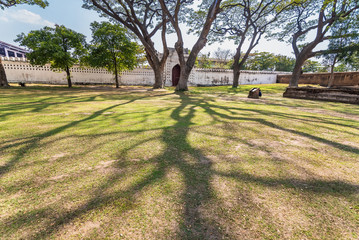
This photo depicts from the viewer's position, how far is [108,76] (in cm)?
1777

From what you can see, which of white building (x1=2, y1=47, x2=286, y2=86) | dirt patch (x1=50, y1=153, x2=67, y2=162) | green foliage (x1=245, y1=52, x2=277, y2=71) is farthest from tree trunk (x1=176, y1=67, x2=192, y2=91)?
green foliage (x1=245, y1=52, x2=277, y2=71)

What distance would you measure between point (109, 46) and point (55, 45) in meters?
3.48

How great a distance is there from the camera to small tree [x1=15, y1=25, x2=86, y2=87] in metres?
10.7

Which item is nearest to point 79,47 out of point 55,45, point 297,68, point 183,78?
point 55,45

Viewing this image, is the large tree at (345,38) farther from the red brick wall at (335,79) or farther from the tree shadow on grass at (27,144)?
the tree shadow on grass at (27,144)

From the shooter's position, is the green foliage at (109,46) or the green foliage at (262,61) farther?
the green foliage at (262,61)

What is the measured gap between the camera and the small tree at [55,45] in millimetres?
10711

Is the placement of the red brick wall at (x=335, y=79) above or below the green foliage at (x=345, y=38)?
below

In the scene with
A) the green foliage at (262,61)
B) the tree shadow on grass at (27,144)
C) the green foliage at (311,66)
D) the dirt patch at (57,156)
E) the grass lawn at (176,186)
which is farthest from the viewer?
the green foliage at (262,61)

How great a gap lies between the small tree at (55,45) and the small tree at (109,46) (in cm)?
90

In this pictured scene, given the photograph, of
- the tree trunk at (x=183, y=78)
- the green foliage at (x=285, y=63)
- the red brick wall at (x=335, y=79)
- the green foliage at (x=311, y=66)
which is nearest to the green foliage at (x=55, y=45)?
the tree trunk at (x=183, y=78)

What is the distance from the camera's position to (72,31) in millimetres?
12086

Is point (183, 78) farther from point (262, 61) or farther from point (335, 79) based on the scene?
point (262, 61)

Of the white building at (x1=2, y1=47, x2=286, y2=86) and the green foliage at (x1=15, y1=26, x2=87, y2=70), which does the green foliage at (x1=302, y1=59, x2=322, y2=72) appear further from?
the green foliage at (x1=15, y1=26, x2=87, y2=70)
